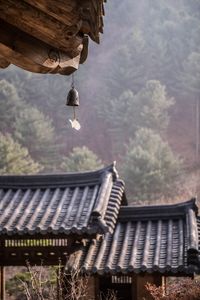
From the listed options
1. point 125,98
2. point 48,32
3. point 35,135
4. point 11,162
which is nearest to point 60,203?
point 48,32

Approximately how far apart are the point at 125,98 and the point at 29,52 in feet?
101

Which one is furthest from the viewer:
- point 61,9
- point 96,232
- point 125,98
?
point 125,98

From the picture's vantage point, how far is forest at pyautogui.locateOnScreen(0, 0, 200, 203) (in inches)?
1232

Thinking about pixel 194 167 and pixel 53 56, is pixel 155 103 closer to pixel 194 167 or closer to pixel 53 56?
pixel 194 167

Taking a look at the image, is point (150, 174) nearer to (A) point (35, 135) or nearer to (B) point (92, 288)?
(A) point (35, 135)

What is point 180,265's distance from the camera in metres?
7.40

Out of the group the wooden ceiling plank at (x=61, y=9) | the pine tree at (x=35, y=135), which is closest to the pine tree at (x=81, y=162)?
the pine tree at (x=35, y=135)

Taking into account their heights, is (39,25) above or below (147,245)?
above

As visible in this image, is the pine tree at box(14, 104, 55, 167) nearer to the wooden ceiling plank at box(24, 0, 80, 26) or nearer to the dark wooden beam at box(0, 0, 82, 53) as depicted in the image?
the dark wooden beam at box(0, 0, 82, 53)

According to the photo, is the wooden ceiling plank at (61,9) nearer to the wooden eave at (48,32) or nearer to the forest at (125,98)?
the wooden eave at (48,32)

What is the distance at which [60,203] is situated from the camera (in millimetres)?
8867

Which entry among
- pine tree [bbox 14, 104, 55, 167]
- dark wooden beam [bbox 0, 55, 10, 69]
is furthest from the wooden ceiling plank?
pine tree [bbox 14, 104, 55, 167]

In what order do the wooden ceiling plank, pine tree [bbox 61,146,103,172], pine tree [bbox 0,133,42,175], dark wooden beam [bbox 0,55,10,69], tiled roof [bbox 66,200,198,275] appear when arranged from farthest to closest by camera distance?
pine tree [bbox 61,146,103,172], pine tree [bbox 0,133,42,175], tiled roof [bbox 66,200,198,275], dark wooden beam [bbox 0,55,10,69], the wooden ceiling plank

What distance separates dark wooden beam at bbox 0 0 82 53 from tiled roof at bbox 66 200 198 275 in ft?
16.7
